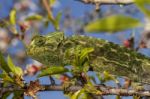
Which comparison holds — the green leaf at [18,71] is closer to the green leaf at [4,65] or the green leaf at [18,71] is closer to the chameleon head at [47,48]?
the green leaf at [4,65]

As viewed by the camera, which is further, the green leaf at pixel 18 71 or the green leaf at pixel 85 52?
the green leaf at pixel 18 71

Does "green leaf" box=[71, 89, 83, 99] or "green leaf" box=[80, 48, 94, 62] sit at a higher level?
"green leaf" box=[80, 48, 94, 62]

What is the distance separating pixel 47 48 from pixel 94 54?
0.49 ft

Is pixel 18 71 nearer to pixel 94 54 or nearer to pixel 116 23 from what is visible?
pixel 94 54

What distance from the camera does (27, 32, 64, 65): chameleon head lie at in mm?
1167

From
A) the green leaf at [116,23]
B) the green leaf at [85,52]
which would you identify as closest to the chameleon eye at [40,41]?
the green leaf at [85,52]

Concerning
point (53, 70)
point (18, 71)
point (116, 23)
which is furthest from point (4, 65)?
point (116, 23)

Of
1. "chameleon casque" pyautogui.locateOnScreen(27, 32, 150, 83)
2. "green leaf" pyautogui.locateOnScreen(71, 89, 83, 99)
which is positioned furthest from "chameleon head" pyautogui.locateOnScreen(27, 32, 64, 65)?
"green leaf" pyautogui.locateOnScreen(71, 89, 83, 99)

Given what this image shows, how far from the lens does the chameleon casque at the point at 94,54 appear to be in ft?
3.85

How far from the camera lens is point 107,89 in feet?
4.02

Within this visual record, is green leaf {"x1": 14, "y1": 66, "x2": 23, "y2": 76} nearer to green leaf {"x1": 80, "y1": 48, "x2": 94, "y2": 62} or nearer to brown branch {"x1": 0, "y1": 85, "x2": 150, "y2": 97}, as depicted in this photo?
brown branch {"x1": 0, "y1": 85, "x2": 150, "y2": 97}

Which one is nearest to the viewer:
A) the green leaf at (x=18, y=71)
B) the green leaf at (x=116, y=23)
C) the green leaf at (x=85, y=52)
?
the green leaf at (x=116, y=23)

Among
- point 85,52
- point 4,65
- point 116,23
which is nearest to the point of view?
point 116,23

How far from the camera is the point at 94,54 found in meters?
1.19
